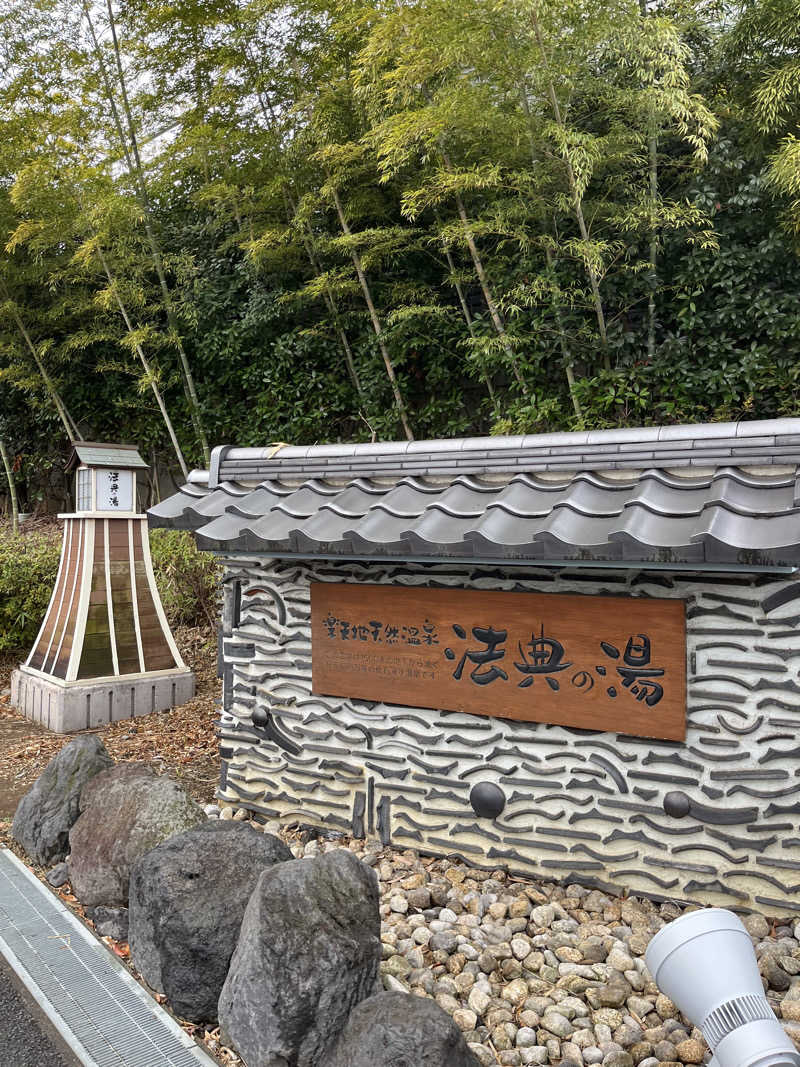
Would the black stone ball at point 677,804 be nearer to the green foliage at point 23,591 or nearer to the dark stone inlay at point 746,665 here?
the dark stone inlay at point 746,665

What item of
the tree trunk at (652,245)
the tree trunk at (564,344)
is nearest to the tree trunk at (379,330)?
the tree trunk at (564,344)

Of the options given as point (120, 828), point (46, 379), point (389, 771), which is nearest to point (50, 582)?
point (46, 379)

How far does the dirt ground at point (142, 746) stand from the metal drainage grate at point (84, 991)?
1073 millimetres

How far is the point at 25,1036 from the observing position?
8.19 ft

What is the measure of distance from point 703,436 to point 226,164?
6.86 m

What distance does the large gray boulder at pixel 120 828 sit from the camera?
10.5 feet

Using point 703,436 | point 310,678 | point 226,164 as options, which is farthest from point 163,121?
point 703,436

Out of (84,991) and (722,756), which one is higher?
(722,756)

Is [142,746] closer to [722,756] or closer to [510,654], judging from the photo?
[510,654]

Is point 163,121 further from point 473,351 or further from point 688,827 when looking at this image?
point 688,827

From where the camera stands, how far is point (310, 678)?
3.93 m

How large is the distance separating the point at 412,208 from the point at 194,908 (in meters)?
5.75

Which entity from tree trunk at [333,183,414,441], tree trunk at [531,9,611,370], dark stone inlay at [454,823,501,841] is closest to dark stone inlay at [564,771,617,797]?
dark stone inlay at [454,823,501,841]

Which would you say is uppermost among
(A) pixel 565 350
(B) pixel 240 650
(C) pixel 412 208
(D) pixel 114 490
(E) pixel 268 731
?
(C) pixel 412 208
